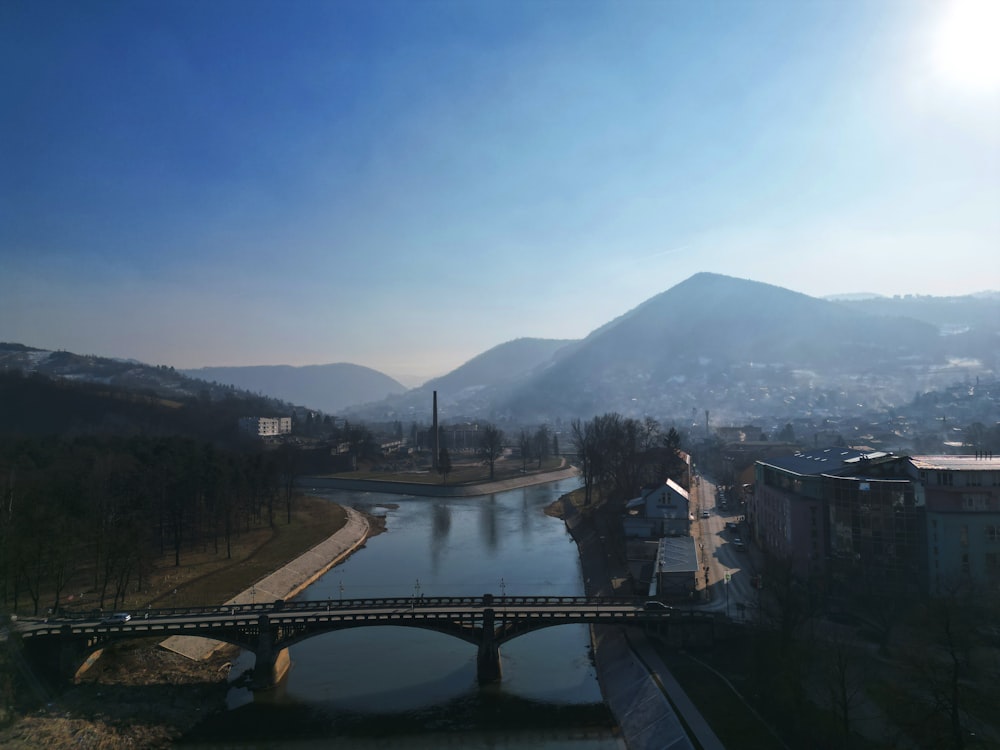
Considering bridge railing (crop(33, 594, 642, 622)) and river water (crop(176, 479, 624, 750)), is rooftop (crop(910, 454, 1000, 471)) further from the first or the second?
river water (crop(176, 479, 624, 750))

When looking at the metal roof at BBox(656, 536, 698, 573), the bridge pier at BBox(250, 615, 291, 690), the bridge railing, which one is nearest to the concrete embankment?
the bridge railing

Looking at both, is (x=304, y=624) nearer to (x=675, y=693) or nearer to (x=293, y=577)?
(x=675, y=693)

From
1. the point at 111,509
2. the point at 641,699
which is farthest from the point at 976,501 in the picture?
the point at 111,509

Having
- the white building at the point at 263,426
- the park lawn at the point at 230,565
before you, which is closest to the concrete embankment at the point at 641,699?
the park lawn at the point at 230,565

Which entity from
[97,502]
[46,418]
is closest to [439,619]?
[97,502]

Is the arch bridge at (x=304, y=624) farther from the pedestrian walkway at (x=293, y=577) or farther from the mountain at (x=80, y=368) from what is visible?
the mountain at (x=80, y=368)

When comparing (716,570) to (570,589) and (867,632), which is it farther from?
(867,632)
